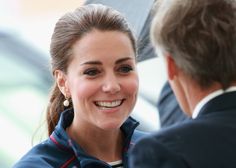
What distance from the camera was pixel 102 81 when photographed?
84.2 inches

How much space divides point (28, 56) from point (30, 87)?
0.48m

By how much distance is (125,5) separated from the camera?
3119 millimetres

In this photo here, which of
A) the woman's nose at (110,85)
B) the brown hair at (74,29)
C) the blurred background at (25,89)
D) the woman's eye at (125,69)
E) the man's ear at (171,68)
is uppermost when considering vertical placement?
the brown hair at (74,29)

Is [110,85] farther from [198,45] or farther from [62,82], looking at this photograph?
[198,45]

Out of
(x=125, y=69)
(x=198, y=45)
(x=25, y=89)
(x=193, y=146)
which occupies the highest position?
(x=198, y=45)

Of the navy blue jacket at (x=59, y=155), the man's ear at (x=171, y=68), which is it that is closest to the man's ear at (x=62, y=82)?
the navy blue jacket at (x=59, y=155)

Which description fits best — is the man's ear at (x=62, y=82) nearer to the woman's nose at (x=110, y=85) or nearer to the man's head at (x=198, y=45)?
the woman's nose at (x=110, y=85)

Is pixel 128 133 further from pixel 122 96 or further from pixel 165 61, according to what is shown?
pixel 165 61

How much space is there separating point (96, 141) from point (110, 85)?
222mm

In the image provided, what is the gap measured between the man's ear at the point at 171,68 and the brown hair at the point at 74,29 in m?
0.73

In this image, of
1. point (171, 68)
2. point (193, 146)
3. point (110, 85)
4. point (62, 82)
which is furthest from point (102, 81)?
point (193, 146)

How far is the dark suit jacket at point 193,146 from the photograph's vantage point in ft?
4.54

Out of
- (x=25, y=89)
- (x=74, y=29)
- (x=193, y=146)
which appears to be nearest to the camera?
(x=193, y=146)

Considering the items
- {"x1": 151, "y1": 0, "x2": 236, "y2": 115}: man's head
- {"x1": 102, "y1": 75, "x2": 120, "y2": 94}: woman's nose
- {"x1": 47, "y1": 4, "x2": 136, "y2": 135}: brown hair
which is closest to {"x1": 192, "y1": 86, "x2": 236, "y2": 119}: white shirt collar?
{"x1": 151, "y1": 0, "x2": 236, "y2": 115}: man's head
